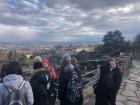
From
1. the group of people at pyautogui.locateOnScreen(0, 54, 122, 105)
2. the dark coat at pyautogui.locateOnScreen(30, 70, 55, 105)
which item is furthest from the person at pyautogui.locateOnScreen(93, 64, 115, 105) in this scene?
the dark coat at pyautogui.locateOnScreen(30, 70, 55, 105)

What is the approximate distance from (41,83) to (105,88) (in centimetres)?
146

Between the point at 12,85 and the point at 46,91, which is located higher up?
the point at 12,85

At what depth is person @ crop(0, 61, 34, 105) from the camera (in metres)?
4.38

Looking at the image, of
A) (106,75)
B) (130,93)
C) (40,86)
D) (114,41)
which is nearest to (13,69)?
(40,86)

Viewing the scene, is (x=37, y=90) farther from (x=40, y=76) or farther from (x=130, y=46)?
(x=130, y=46)

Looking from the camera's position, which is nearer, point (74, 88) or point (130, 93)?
point (74, 88)

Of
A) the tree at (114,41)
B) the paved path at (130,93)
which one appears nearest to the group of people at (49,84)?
the paved path at (130,93)

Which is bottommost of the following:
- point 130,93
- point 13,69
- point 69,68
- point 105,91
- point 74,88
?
point 130,93

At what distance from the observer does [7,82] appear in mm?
4414

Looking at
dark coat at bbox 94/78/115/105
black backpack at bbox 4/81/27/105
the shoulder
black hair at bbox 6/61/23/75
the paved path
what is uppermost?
black hair at bbox 6/61/23/75

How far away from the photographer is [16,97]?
14.5 feet

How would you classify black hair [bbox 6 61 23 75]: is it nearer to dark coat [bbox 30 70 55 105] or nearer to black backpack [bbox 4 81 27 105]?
black backpack [bbox 4 81 27 105]

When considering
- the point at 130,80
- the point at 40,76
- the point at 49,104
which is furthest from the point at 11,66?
the point at 130,80

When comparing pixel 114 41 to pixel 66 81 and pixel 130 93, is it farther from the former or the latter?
pixel 66 81
